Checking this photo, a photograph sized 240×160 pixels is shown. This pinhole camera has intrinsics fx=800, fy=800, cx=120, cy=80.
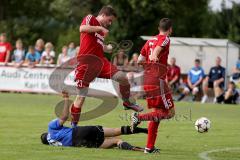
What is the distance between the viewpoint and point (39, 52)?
105ft

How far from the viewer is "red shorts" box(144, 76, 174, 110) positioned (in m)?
13.0

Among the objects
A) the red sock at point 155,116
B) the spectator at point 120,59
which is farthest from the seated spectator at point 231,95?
the red sock at point 155,116

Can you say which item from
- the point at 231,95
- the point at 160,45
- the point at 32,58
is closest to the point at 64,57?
the point at 32,58

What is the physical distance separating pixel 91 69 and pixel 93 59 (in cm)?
20

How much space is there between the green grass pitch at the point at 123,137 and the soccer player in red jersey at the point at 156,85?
499mm

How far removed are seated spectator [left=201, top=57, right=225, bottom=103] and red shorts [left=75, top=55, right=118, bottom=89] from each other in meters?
16.4

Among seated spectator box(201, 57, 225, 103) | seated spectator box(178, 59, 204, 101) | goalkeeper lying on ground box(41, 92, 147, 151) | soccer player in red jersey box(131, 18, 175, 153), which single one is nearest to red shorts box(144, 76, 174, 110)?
soccer player in red jersey box(131, 18, 175, 153)

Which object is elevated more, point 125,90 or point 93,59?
point 93,59

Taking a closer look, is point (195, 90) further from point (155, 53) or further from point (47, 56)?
point (155, 53)

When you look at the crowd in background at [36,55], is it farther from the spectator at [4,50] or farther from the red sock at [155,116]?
the red sock at [155,116]

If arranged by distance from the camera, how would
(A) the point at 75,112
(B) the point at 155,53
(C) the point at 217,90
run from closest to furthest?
(B) the point at 155,53 → (A) the point at 75,112 → (C) the point at 217,90

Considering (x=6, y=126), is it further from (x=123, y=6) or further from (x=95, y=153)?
(x=123, y=6)

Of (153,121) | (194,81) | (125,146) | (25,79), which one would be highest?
(194,81)

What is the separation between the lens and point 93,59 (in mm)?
14711
